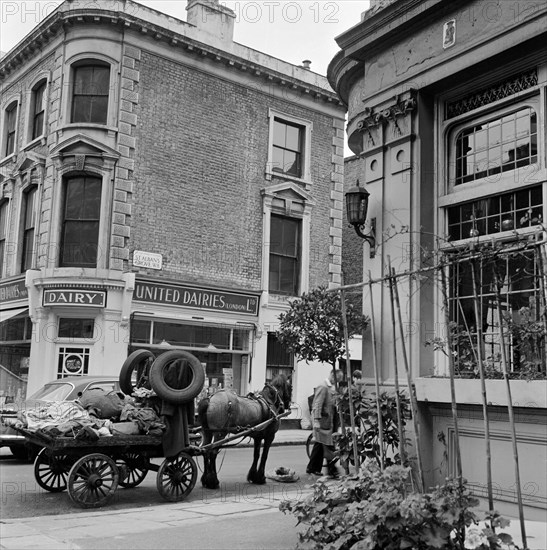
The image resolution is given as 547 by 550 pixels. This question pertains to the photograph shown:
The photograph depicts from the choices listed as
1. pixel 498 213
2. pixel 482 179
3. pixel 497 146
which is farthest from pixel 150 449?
pixel 497 146

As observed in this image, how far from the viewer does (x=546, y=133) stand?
317 inches

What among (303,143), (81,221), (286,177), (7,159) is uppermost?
(303,143)

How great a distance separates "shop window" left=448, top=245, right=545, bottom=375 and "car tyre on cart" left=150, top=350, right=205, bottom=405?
3.69m

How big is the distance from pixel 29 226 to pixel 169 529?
15.3 meters

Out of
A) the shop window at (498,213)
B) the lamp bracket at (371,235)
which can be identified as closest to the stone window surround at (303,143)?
the lamp bracket at (371,235)

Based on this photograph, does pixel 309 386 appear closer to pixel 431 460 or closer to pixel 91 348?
pixel 91 348

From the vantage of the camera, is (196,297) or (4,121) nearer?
(196,297)

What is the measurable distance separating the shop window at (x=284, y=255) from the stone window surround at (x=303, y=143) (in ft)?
4.32

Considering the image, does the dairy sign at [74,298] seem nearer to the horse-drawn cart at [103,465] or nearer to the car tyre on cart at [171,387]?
the horse-drawn cart at [103,465]

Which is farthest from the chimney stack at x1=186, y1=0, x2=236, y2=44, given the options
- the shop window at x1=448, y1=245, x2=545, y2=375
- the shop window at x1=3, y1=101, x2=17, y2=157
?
the shop window at x1=448, y1=245, x2=545, y2=375

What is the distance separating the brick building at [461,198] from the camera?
7.42m

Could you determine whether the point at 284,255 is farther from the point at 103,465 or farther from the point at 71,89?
the point at 103,465

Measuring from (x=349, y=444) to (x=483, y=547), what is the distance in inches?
117

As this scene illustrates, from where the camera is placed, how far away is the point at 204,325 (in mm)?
21234
